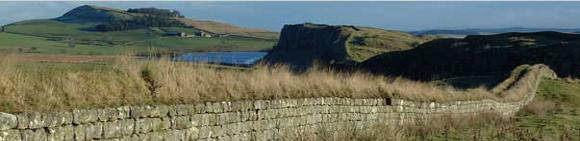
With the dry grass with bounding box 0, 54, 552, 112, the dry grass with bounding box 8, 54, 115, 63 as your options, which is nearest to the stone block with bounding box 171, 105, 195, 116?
the dry grass with bounding box 0, 54, 552, 112

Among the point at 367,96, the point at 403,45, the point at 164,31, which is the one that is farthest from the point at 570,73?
the point at 164,31

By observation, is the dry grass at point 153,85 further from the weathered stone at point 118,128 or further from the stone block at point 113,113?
the weathered stone at point 118,128

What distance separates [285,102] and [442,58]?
66.0 meters

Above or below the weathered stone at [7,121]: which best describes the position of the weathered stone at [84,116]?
below

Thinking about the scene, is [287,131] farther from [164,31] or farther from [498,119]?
[164,31]

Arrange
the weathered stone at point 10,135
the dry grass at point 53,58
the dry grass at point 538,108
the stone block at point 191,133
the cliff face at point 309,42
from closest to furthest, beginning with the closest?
the weathered stone at point 10,135 < the dry grass at point 53,58 < the stone block at point 191,133 < the dry grass at point 538,108 < the cliff face at point 309,42

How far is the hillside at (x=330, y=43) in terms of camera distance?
10975cm

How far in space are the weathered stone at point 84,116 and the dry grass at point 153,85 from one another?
15 centimetres

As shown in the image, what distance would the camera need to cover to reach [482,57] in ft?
247

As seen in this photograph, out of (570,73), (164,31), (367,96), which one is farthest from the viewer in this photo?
(164,31)

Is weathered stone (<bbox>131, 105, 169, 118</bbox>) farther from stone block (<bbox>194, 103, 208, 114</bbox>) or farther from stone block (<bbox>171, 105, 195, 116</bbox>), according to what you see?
stone block (<bbox>194, 103, 208, 114</bbox>)

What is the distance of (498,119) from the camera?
A: 2127 centimetres

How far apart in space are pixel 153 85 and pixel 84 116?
2.17 metres

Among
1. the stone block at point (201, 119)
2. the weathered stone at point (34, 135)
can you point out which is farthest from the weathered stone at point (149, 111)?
the weathered stone at point (34, 135)
